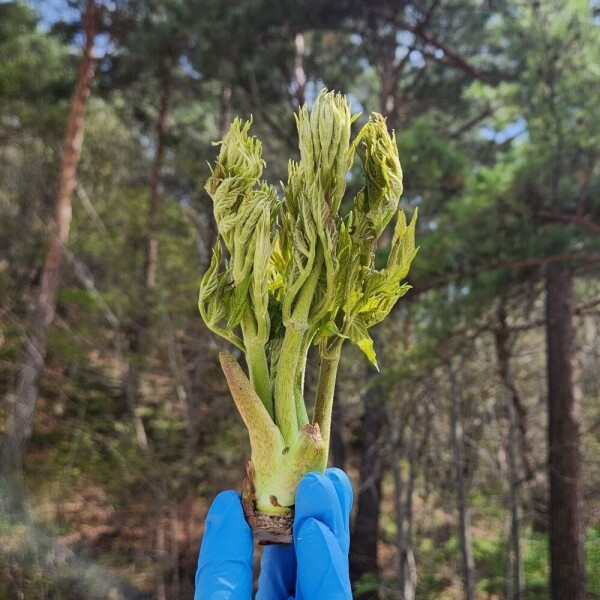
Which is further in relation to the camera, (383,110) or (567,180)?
(383,110)

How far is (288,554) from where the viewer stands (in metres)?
1.96

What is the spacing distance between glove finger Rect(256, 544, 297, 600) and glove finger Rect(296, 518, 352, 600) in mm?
186

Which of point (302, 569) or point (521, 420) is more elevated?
point (521, 420)

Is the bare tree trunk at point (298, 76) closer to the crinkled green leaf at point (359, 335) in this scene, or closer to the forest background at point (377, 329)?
the forest background at point (377, 329)

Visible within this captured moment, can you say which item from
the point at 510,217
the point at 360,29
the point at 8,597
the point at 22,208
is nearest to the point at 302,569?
the point at 8,597

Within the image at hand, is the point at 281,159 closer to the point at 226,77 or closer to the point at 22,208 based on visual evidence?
the point at 226,77

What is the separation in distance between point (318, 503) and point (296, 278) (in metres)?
0.77

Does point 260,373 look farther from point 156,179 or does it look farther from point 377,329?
point 156,179

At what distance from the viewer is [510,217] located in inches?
223

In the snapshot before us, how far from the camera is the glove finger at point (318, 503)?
1.62 meters

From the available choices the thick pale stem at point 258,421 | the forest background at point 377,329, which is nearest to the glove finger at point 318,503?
the thick pale stem at point 258,421

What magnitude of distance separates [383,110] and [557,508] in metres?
5.50

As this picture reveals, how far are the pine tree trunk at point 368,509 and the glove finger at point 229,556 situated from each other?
5300 mm

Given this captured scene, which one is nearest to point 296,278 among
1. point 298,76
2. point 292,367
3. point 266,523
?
point 292,367
